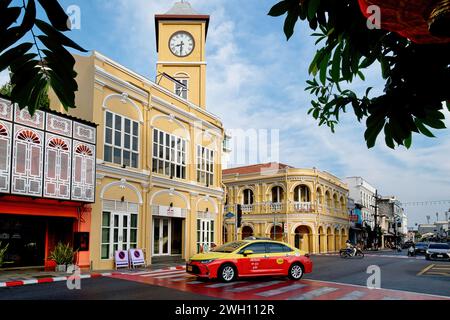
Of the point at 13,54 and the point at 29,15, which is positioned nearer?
the point at 29,15

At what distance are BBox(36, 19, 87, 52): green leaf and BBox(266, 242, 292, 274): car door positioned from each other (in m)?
14.5

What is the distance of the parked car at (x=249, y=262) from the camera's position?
1452 cm

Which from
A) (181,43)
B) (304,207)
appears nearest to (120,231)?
(181,43)

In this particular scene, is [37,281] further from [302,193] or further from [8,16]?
[302,193]

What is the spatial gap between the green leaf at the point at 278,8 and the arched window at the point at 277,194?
44.0 metres

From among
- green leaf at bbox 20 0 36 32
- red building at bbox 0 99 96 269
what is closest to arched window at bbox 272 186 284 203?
red building at bbox 0 99 96 269

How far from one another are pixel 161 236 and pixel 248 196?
24.7 meters

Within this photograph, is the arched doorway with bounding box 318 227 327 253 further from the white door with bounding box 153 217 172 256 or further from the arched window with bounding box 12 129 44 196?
the arched window with bounding box 12 129 44 196

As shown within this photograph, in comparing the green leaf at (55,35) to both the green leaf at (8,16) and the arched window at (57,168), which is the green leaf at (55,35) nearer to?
the green leaf at (8,16)

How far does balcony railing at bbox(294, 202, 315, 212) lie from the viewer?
43562 millimetres

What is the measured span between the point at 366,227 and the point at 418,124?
6744 centimetres

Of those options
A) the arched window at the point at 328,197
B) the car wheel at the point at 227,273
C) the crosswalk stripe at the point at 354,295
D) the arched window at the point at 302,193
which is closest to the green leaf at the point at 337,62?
the crosswalk stripe at the point at 354,295

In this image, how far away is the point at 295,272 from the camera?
15.7 m

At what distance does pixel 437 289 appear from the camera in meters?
13.5
